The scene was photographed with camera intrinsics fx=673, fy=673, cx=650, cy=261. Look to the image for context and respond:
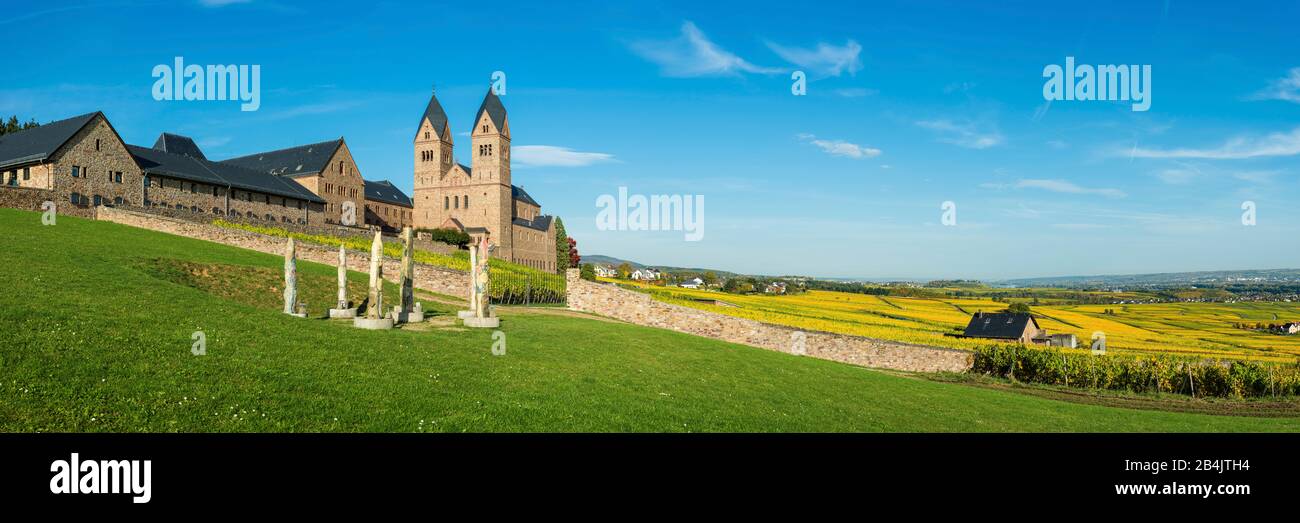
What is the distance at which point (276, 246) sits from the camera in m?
42.0

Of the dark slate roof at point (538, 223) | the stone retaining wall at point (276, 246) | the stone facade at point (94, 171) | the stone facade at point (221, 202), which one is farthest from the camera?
the dark slate roof at point (538, 223)

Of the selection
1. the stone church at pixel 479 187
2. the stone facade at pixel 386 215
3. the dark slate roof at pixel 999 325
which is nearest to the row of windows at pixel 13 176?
the stone facade at pixel 386 215

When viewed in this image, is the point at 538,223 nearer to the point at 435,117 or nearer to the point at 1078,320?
the point at 435,117

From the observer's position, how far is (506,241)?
95.2 m

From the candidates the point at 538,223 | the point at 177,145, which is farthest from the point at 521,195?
the point at 177,145

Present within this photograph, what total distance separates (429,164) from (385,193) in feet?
25.0

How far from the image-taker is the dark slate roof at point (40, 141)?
46.6 m

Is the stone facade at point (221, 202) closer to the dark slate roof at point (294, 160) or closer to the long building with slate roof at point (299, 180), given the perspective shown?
the long building with slate roof at point (299, 180)

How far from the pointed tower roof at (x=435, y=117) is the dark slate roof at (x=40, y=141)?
5211 cm

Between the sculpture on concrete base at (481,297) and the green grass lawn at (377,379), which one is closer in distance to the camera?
the green grass lawn at (377,379)

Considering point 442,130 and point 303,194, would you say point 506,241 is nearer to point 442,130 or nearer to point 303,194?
point 442,130
